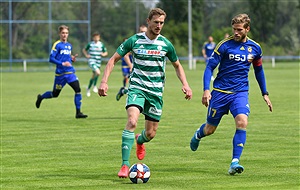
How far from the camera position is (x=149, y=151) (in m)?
12.9

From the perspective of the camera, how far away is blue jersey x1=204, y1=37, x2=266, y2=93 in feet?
35.6

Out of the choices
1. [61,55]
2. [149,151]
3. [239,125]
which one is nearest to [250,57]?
[239,125]

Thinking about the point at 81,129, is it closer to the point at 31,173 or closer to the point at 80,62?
the point at 31,173

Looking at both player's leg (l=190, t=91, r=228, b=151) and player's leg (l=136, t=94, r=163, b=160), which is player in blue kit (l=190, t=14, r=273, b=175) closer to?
player's leg (l=190, t=91, r=228, b=151)

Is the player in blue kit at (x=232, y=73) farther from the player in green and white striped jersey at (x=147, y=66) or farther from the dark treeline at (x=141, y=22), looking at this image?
the dark treeline at (x=141, y=22)

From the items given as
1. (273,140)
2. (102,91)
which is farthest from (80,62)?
(102,91)

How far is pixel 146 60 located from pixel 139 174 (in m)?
1.56

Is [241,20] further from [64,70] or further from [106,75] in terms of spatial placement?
[64,70]

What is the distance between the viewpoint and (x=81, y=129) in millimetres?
16672

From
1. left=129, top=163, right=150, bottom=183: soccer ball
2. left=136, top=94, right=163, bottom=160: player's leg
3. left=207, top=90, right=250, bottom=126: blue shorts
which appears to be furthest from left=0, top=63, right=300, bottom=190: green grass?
left=207, top=90, right=250, bottom=126: blue shorts

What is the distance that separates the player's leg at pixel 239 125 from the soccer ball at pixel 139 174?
1.12 metres

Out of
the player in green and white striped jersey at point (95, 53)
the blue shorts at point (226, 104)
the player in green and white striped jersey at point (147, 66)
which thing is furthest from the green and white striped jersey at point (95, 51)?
the player in green and white striped jersey at point (147, 66)

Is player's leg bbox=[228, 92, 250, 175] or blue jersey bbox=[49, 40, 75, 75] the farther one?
blue jersey bbox=[49, 40, 75, 75]

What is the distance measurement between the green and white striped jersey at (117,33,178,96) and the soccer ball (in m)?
1.15
